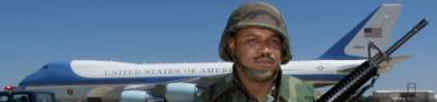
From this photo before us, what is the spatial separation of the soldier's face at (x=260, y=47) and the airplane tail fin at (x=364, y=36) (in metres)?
32.0

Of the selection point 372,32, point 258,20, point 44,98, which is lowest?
point 44,98

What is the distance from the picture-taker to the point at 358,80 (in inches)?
101

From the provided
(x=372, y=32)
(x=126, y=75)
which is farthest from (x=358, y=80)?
(x=372, y=32)

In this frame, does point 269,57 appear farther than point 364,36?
No

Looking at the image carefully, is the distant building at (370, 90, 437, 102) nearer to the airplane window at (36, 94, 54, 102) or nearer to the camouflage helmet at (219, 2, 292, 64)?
the airplane window at (36, 94, 54, 102)

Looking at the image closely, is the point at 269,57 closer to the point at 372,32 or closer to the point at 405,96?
the point at 372,32

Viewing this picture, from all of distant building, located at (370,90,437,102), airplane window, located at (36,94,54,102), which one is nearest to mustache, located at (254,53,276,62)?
airplane window, located at (36,94,54,102)

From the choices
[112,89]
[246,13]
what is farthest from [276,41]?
[112,89]

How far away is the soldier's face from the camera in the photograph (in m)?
1.45

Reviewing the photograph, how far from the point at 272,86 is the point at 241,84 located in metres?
0.09

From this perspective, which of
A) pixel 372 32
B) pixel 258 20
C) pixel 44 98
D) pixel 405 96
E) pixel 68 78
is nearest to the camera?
pixel 258 20

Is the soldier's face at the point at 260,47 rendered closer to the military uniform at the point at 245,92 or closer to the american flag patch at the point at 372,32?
the military uniform at the point at 245,92

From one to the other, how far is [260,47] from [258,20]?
2.9 inches

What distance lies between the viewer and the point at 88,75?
30.2m
